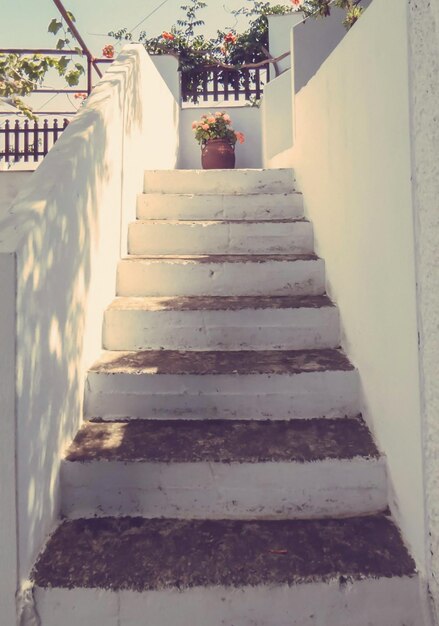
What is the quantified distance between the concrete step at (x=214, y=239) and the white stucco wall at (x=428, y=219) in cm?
161

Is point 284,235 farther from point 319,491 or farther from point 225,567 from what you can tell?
point 225,567

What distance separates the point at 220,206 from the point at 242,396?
1770mm

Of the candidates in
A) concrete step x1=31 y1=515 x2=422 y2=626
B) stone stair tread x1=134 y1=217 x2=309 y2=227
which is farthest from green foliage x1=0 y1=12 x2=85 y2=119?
concrete step x1=31 y1=515 x2=422 y2=626

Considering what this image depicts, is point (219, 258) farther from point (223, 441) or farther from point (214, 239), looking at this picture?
point (223, 441)

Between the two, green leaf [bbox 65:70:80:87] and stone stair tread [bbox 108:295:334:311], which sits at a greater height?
green leaf [bbox 65:70:80:87]

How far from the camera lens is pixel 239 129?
20.8 ft

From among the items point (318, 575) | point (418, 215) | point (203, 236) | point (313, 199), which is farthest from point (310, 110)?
point (318, 575)

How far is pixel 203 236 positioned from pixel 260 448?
1.64 m

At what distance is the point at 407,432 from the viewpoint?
1.48 meters

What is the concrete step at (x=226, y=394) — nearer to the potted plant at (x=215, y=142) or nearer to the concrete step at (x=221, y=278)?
the concrete step at (x=221, y=278)

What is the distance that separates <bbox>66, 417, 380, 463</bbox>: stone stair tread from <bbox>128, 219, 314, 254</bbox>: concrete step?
1354 millimetres

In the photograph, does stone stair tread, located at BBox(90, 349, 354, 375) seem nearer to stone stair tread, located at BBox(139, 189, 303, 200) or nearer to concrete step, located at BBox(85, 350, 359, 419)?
Answer: concrete step, located at BBox(85, 350, 359, 419)

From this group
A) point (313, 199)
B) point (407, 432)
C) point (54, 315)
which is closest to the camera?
point (407, 432)

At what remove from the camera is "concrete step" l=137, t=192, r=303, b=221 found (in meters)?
3.25
